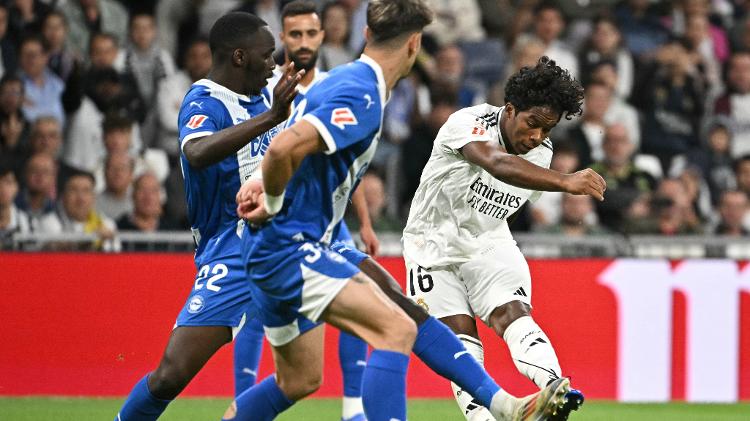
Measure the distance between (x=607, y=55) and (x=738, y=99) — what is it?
4.94 ft

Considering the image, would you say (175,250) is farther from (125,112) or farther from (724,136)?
(724,136)

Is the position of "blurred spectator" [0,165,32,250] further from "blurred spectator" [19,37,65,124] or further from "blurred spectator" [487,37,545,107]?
"blurred spectator" [487,37,545,107]

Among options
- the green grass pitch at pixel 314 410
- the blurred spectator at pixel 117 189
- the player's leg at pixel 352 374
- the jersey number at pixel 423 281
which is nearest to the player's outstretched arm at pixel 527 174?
the jersey number at pixel 423 281

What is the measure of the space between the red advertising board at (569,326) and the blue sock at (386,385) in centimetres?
454

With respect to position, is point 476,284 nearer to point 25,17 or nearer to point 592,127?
point 592,127

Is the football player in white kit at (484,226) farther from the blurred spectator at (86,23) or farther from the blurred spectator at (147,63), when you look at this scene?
the blurred spectator at (86,23)

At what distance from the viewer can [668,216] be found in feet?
36.6

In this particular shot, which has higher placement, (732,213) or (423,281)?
(423,281)

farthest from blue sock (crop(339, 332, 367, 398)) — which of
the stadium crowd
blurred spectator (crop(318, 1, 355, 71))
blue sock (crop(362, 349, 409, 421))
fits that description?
blurred spectator (crop(318, 1, 355, 71))

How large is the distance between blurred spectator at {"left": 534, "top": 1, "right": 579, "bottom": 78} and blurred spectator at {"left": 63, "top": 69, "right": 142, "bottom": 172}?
4.12 meters

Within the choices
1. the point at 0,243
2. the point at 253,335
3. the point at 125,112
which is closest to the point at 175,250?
the point at 0,243

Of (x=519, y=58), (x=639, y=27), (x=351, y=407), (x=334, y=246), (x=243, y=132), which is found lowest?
(x=351, y=407)

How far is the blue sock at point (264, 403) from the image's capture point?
5574mm

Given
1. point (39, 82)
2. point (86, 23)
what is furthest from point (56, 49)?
point (86, 23)
